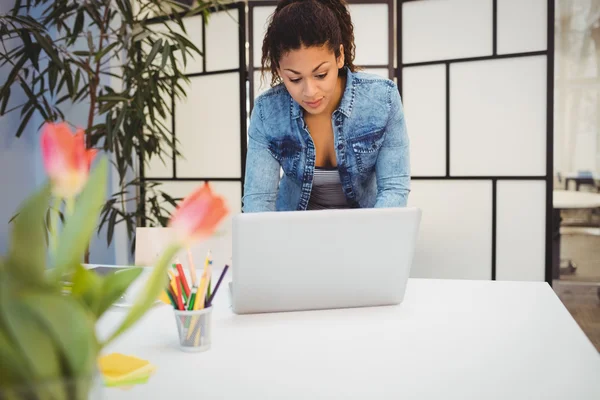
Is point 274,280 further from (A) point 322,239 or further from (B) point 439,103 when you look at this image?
(B) point 439,103

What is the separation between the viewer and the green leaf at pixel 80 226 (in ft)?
1.01

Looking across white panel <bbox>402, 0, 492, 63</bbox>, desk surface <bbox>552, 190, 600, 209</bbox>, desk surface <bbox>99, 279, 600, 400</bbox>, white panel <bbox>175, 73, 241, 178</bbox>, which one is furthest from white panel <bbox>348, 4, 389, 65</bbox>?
desk surface <bbox>552, 190, 600, 209</bbox>

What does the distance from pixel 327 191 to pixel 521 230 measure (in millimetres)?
1488

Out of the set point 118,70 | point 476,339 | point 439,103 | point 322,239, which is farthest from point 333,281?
point 118,70

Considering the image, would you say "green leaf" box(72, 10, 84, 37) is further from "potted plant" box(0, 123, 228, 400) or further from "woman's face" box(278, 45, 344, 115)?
"potted plant" box(0, 123, 228, 400)

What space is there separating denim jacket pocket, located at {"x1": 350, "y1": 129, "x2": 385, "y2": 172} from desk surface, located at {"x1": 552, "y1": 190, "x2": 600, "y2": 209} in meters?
3.21

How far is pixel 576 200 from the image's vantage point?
14.3ft

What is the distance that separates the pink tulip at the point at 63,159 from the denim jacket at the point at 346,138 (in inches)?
47.5

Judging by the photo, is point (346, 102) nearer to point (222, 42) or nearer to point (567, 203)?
point (222, 42)

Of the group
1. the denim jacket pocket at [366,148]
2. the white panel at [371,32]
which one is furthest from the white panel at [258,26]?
the denim jacket pocket at [366,148]

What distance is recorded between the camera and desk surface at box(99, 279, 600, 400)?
2.20 feet

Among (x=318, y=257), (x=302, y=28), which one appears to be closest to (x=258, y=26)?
(x=302, y=28)

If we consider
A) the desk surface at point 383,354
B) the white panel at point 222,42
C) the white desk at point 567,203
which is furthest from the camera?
the white desk at point 567,203

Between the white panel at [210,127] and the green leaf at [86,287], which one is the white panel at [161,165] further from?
the green leaf at [86,287]
